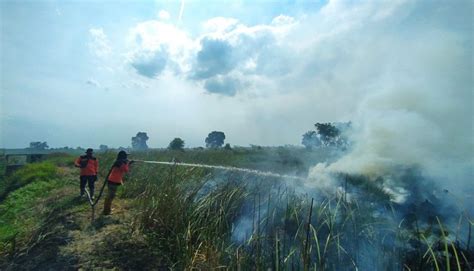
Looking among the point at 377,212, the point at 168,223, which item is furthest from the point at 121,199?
the point at 377,212

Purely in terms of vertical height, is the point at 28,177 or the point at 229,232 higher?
the point at 28,177

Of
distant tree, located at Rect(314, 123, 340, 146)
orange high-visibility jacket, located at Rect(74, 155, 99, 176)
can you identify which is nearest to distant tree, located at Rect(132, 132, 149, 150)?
distant tree, located at Rect(314, 123, 340, 146)

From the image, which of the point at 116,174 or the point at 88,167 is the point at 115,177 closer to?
the point at 116,174

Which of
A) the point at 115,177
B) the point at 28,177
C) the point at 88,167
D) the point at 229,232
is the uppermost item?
the point at 88,167

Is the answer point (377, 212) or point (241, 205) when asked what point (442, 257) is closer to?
point (377, 212)

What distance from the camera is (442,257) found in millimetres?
5090

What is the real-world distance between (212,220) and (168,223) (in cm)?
104

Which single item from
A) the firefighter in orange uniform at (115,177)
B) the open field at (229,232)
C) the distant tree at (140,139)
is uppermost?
the distant tree at (140,139)

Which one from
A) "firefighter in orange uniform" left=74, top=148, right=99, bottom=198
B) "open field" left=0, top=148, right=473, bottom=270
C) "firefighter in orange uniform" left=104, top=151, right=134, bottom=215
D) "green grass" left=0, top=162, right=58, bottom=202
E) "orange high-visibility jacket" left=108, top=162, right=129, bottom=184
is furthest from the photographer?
"green grass" left=0, top=162, right=58, bottom=202

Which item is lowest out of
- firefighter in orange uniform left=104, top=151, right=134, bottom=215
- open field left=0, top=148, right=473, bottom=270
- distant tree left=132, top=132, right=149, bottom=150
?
open field left=0, top=148, right=473, bottom=270

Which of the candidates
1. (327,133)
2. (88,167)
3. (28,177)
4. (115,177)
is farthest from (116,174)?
(327,133)

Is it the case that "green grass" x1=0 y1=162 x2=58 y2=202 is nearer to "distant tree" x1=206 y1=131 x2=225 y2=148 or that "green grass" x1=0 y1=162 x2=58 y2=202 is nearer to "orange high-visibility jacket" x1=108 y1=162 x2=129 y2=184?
"orange high-visibility jacket" x1=108 y1=162 x2=129 y2=184

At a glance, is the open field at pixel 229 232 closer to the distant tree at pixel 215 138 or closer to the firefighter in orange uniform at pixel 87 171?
the firefighter in orange uniform at pixel 87 171

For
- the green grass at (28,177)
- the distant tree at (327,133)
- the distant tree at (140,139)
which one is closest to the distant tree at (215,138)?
the distant tree at (140,139)
